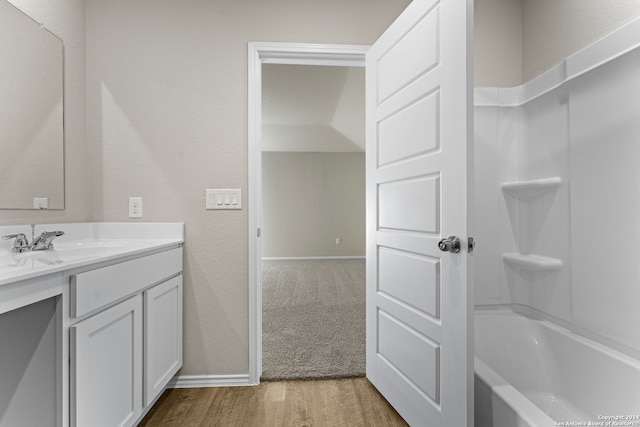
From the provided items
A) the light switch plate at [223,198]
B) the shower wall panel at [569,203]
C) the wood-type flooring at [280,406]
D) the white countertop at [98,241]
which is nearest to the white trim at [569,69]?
the shower wall panel at [569,203]

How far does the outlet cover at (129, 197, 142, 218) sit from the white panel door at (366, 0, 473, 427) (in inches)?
55.7

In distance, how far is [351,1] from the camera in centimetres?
199

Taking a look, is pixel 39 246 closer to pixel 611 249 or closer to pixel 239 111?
pixel 239 111

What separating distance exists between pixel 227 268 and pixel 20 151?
1.15 metres

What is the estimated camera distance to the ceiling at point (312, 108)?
154 inches

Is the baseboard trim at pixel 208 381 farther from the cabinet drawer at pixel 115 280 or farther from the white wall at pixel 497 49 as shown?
the white wall at pixel 497 49

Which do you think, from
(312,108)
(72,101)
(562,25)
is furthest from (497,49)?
(312,108)

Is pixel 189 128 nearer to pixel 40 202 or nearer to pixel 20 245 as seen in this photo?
pixel 40 202

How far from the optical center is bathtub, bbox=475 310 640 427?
1.13 metres

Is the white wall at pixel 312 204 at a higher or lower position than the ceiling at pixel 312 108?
lower

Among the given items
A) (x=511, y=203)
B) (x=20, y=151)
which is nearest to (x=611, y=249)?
(x=511, y=203)

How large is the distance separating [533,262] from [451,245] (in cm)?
91

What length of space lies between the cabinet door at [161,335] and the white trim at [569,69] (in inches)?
84.2

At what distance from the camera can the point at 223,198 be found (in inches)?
76.8
